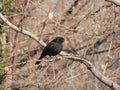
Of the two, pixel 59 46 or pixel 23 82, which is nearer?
pixel 59 46

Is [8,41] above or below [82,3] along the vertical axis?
below

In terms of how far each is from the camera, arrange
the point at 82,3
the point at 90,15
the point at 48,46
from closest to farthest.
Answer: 1. the point at 48,46
2. the point at 90,15
3. the point at 82,3

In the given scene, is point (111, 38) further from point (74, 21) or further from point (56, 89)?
point (56, 89)

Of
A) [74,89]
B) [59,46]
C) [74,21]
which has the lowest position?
[74,89]

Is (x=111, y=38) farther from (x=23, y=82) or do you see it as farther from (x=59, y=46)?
(x=59, y=46)

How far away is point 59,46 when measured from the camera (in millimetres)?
7004

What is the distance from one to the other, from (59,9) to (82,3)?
A: 700 millimetres

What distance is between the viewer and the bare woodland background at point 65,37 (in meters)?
9.61

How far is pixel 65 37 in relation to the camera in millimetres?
9836

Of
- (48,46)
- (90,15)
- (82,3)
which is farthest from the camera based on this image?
(82,3)

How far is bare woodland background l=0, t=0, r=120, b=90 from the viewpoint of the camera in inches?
378

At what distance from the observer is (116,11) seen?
384 inches

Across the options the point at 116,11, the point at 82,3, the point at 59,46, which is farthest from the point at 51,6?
the point at 59,46

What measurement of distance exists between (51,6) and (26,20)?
2.23ft
